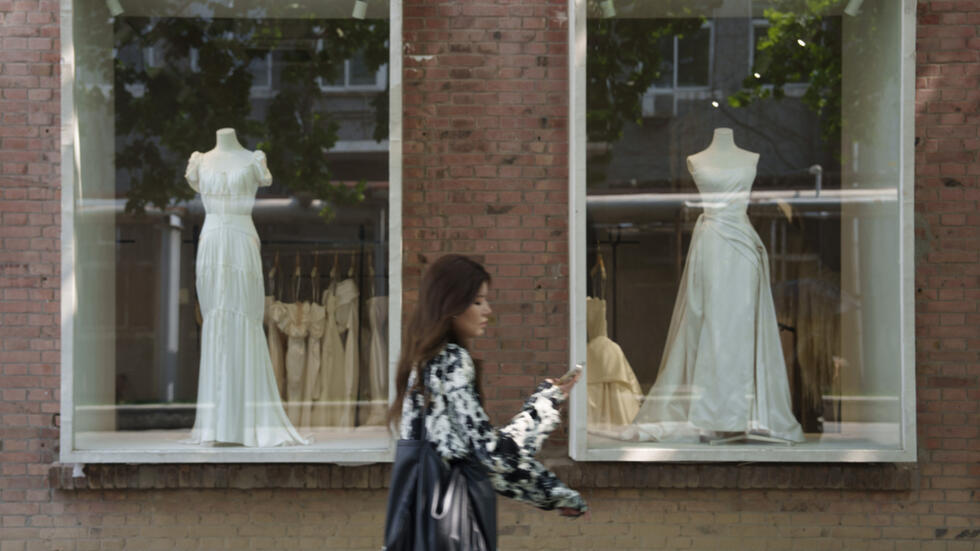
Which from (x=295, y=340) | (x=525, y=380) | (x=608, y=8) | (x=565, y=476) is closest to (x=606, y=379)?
(x=525, y=380)

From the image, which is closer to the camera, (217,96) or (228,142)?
(228,142)

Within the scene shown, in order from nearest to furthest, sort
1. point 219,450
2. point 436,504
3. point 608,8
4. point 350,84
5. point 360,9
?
point 436,504 < point 219,450 < point 608,8 < point 360,9 < point 350,84

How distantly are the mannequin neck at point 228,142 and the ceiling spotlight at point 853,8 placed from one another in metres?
3.73

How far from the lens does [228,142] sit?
21.9 feet

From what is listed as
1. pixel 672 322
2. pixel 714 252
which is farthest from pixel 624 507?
pixel 714 252

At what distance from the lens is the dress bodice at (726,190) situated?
21.5ft

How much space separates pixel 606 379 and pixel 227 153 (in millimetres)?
2640

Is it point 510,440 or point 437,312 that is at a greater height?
point 437,312

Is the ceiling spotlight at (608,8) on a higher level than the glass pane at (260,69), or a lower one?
higher

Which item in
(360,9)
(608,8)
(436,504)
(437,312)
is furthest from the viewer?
(360,9)

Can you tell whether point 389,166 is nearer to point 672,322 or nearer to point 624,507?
point 672,322

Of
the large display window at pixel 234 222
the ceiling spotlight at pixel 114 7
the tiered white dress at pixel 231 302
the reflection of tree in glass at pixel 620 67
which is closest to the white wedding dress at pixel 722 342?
the reflection of tree in glass at pixel 620 67

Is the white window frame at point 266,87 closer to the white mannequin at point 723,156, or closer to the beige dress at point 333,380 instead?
the beige dress at point 333,380

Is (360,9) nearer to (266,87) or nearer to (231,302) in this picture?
(266,87)
